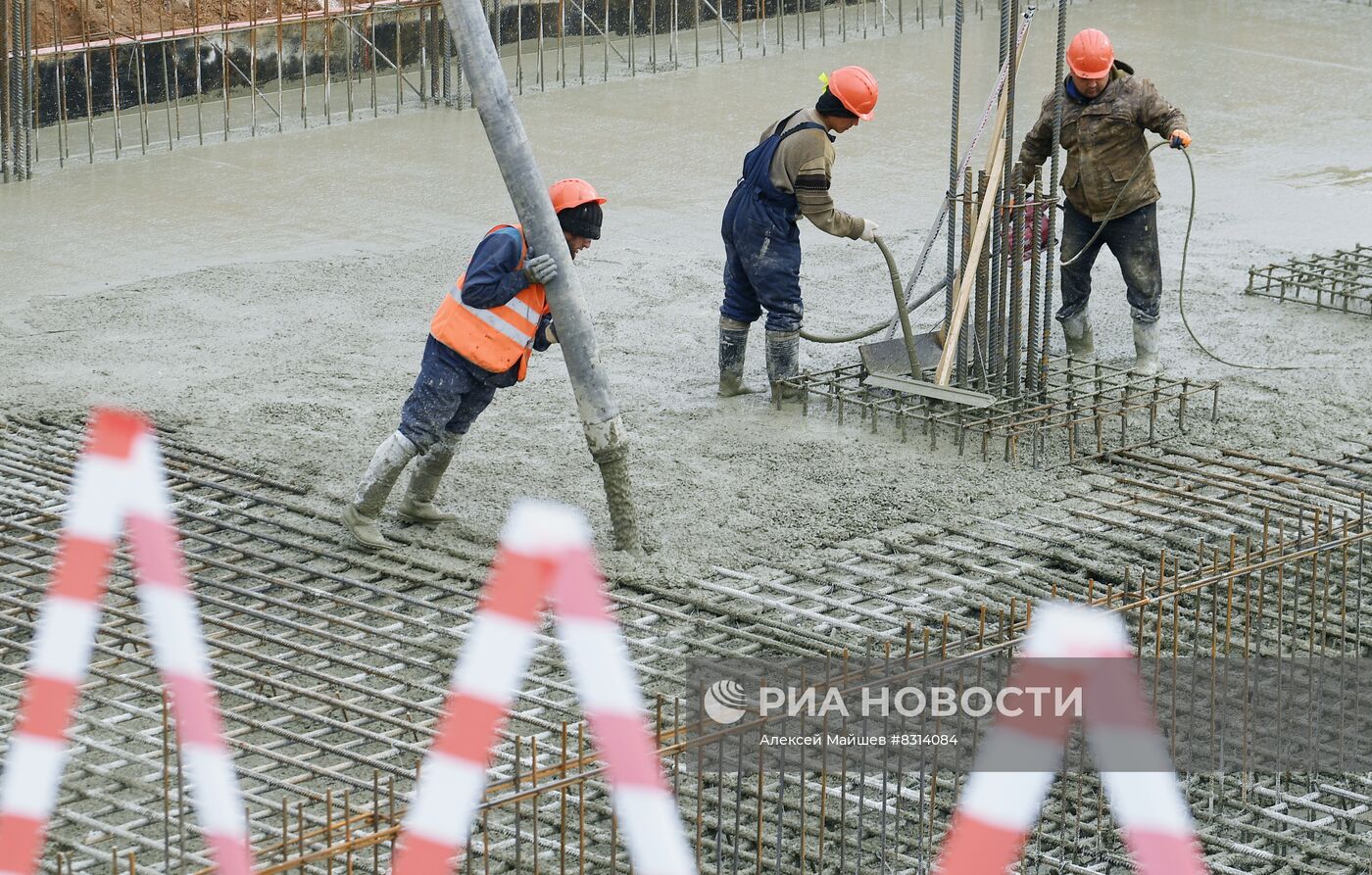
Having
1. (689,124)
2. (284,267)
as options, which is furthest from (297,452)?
(689,124)

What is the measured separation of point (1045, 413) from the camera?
8977 millimetres

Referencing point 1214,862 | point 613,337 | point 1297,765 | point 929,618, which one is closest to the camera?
point 1214,862

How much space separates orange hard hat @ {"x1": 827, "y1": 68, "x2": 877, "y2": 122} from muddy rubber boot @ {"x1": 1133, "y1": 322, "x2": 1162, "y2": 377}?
6.20ft

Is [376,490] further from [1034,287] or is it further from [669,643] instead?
[1034,287]

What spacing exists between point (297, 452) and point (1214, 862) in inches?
175

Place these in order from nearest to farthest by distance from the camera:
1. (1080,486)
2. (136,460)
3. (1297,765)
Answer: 1. (136,460)
2. (1297,765)
3. (1080,486)

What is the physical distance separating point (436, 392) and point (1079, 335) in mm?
3828

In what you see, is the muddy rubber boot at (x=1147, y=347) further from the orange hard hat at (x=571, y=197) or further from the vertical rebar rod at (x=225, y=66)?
the vertical rebar rod at (x=225, y=66)

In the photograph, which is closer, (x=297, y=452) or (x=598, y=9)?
(x=297, y=452)

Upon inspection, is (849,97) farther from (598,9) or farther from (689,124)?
(598,9)

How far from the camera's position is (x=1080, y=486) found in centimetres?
818

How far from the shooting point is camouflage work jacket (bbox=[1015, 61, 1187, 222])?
30.2ft

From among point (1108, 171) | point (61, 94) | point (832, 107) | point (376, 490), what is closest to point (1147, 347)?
point (1108, 171)

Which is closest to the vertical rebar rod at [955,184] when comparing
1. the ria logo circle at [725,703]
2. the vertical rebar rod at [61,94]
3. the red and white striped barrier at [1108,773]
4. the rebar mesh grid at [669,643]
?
the rebar mesh grid at [669,643]
